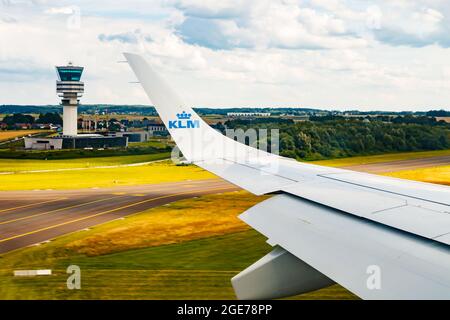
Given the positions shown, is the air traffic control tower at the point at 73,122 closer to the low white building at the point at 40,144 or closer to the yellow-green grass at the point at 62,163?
the low white building at the point at 40,144

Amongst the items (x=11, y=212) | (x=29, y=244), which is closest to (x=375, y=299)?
(x=29, y=244)

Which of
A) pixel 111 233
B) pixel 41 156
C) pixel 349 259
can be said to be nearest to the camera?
pixel 349 259

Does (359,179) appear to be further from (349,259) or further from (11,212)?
(11,212)

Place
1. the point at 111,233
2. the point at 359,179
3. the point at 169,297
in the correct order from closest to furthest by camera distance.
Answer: the point at 359,179, the point at 169,297, the point at 111,233

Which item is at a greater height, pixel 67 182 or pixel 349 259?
pixel 349 259

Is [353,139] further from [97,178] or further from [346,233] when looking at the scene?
[346,233]

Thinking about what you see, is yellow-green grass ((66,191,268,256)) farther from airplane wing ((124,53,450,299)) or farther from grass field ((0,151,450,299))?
airplane wing ((124,53,450,299))
